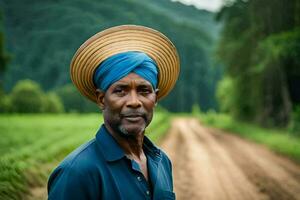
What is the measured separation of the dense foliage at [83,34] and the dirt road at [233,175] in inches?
314

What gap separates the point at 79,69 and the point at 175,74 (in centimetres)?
62

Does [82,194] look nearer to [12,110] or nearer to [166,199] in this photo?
[166,199]

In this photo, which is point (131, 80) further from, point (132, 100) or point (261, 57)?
point (261, 57)

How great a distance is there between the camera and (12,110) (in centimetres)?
5906

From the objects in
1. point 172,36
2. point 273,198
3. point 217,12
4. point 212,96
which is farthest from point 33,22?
point 212,96

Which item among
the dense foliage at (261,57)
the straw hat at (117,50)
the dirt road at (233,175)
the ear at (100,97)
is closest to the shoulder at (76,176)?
the ear at (100,97)

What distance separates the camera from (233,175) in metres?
11.5

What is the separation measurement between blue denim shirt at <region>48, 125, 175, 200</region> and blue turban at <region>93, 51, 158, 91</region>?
0.25m

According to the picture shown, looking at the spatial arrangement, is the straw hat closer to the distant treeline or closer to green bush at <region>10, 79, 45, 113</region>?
the distant treeline

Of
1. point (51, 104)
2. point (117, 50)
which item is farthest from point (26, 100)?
point (117, 50)

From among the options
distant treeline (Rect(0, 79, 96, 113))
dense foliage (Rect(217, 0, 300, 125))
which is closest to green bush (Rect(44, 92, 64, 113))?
distant treeline (Rect(0, 79, 96, 113))

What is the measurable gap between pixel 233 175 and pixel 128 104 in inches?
390

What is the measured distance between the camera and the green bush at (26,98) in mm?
63631

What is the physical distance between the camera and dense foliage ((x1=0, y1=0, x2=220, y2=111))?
936 inches
